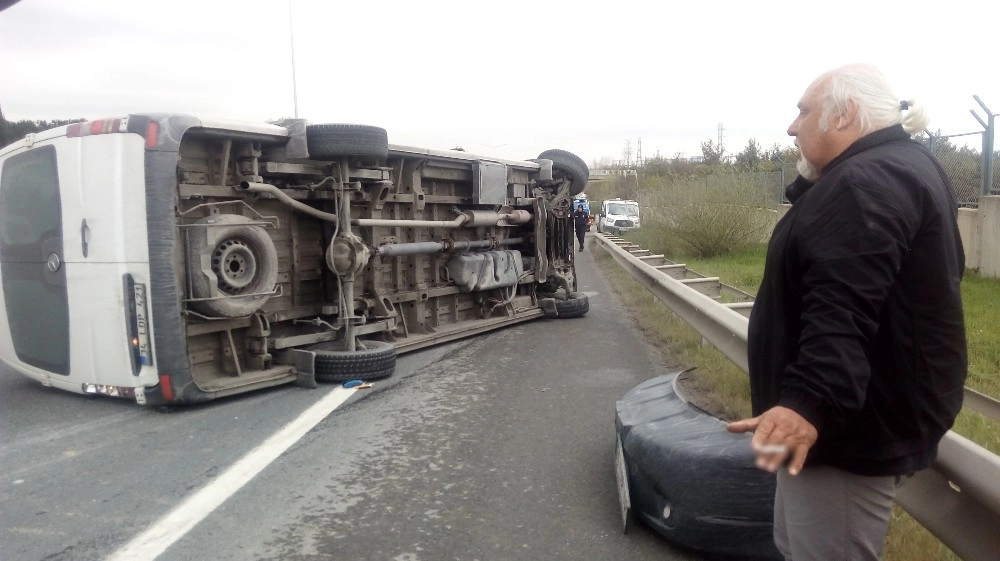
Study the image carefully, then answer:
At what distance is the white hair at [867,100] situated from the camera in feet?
6.98

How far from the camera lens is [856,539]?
210 cm

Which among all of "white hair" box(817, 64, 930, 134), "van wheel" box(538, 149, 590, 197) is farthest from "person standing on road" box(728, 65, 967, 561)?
"van wheel" box(538, 149, 590, 197)

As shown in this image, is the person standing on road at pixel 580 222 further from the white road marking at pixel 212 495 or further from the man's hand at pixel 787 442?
the man's hand at pixel 787 442

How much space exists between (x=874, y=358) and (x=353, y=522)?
2.67m

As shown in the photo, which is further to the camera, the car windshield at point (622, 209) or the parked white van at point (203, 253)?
the car windshield at point (622, 209)

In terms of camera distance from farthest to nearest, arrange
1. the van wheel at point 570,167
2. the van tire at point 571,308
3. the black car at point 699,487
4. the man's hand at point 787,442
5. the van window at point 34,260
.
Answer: the van wheel at point 570,167
the van tire at point 571,308
the van window at point 34,260
the black car at point 699,487
the man's hand at point 787,442

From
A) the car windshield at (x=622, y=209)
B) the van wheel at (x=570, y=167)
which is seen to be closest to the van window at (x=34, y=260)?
the van wheel at (x=570, y=167)

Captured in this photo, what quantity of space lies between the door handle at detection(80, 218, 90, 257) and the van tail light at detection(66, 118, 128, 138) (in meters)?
0.64

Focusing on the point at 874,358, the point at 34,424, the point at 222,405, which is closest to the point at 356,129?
the point at 222,405

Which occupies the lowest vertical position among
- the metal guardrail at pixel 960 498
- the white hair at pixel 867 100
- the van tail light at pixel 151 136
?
the metal guardrail at pixel 960 498

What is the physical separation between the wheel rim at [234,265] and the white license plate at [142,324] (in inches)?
21.7

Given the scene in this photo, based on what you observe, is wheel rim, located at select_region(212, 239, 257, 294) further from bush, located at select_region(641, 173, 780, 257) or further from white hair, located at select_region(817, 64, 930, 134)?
bush, located at select_region(641, 173, 780, 257)

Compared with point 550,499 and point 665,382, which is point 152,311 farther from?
point 665,382

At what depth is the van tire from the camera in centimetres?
1092
